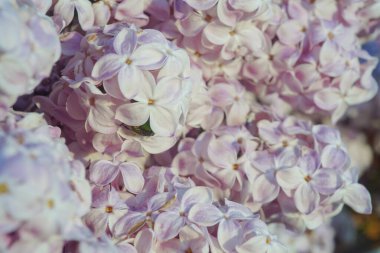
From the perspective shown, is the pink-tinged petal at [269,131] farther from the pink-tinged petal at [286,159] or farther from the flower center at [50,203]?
the flower center at [50,203]

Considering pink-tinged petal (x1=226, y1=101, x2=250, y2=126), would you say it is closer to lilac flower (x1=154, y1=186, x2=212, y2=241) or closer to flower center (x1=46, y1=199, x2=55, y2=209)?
lilac flower (x1=154, y1=186, x2=212, y2=241)

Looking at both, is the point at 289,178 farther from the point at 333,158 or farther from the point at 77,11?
the point at 77,11

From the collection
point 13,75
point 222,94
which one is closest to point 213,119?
point 222,94

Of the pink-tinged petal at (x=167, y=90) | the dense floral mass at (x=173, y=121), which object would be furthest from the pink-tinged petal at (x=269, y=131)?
the pink-tinged petal at (x=167, y=90)

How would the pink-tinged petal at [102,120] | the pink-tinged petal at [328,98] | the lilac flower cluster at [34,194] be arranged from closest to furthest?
the lilac flower cluster at [34,194] → the pink-tinged petal at [102,120] → the pink-tinged petal at [328,98]

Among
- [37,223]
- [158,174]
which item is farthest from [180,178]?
[37,223]

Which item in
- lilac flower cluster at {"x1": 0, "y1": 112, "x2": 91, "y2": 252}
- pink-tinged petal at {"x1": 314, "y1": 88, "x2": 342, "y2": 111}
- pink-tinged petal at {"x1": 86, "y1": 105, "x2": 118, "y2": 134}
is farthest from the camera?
pink-tinged petal at {"x1": 314, "y1": 88, "x2": 342, "y2": 111}

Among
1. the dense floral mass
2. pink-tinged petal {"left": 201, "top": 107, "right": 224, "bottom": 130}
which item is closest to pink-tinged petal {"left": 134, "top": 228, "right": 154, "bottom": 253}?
the dense floral mass

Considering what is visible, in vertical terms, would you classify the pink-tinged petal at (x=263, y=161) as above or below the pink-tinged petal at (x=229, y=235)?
below
